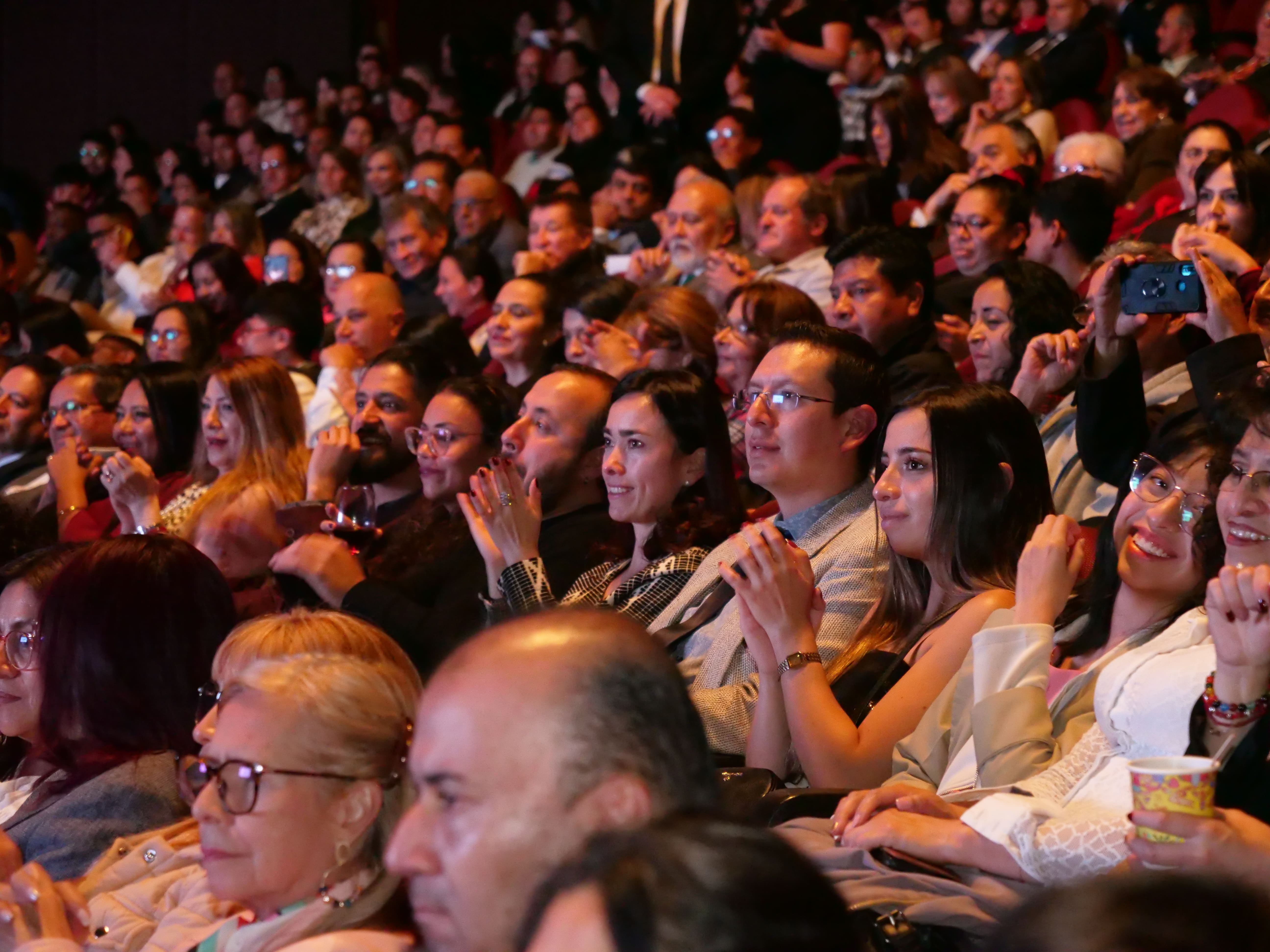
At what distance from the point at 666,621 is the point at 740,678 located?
0.99ft

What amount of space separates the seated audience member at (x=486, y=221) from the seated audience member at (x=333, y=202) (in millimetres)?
1411

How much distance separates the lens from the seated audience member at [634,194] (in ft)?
20.8

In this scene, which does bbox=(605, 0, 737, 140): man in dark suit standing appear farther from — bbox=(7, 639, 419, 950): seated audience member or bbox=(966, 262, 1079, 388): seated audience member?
bbox=(7, 639, 419, 950): seated audience member

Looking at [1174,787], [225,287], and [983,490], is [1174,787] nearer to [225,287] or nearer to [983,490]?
[983,490]

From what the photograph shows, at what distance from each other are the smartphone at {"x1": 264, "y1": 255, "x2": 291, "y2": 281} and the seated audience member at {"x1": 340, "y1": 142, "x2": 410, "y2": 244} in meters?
0.91

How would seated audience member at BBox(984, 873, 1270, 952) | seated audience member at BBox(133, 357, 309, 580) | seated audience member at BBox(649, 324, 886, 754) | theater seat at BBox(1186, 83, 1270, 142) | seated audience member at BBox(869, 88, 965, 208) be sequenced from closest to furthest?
seated audience member at BBox(984, 873, 1270, 952)
seated audience member at BBox(649, 324, 886, 754)
seated audience member at BBox(133, 357, 309, 580)
theater seat at BBox(1186, 83, 1270, 142)
seated audience member at BBox(869, 88, 965, 208)

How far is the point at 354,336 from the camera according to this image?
5.49 metres

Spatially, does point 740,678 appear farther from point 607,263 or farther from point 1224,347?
point 607,263

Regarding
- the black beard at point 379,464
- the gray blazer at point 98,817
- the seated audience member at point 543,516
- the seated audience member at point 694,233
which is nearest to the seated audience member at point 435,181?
the seated audience member at point 694,233

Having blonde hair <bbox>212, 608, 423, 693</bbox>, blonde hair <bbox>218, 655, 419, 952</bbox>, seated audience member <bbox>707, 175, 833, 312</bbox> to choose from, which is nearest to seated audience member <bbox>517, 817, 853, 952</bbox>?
blonde hair <bbox>218, 655, 419, 952</bbox>

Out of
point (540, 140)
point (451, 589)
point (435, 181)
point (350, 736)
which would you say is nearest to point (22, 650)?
point (350, 736)

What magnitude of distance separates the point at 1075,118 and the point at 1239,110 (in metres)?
0.91

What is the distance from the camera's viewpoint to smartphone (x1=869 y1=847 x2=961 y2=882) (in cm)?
181

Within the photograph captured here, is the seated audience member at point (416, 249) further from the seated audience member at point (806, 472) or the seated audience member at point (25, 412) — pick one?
the seated audience member at point (806, 472)
